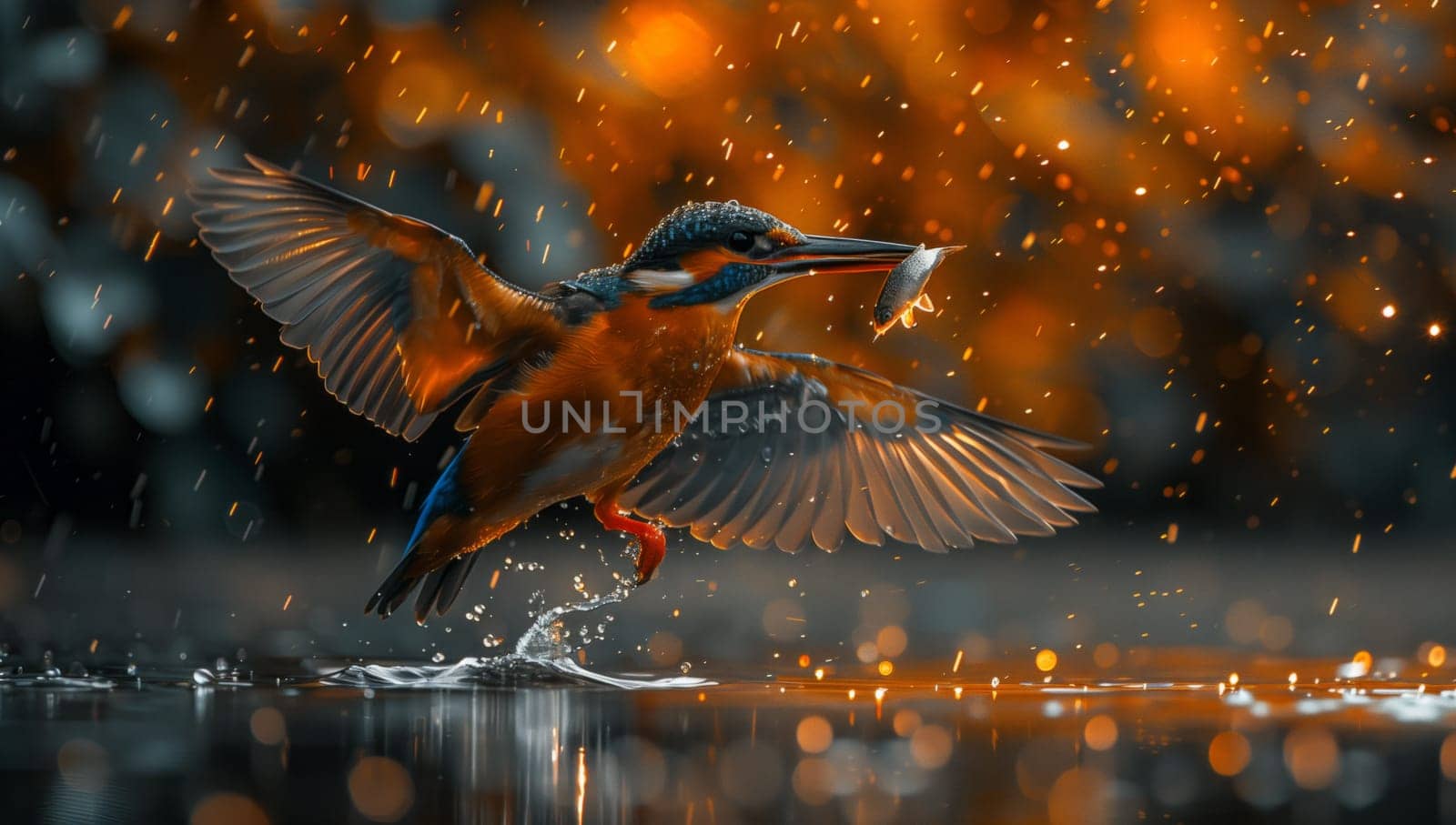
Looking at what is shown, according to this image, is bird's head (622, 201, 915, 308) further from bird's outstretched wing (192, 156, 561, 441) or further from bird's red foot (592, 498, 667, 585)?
bird's red foot (592, 498, 667, 585)

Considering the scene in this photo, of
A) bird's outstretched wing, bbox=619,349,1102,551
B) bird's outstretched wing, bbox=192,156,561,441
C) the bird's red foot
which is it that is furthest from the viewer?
bird's outstretched wing, bbox=619,349,1102,551

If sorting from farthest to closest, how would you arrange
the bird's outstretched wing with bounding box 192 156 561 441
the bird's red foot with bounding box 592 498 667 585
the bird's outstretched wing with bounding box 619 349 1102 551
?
1. the bird's outstretched wing with bounding box 619 349 1102 551
2. the bird's red foot with bounding box 592 498 667 585
3. the bird's outstretched wing with bounding box 192 156 561 441

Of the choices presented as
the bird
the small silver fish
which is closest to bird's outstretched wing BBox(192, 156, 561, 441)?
the bird

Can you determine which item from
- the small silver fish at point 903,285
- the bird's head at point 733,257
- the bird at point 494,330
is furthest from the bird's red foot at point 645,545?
the small silver fish at point 903,285

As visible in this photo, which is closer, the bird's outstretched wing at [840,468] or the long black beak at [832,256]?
the long black beak at [832,256]

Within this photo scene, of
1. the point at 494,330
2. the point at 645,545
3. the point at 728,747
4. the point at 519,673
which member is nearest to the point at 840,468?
the point at 645,545

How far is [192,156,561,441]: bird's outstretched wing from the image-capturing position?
300 centimetres

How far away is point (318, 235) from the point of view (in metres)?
3.05

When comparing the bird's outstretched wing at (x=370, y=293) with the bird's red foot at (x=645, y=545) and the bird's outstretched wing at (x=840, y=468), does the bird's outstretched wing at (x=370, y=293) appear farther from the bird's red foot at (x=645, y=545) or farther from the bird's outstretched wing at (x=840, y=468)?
the bird's outstretched wing at (x=840, y=468)

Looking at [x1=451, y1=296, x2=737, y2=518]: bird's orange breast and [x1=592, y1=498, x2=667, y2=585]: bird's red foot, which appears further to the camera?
[x1=592, y1=498, x2=667, y2=585]: bird's red foot

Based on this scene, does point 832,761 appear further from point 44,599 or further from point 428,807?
point 44,599

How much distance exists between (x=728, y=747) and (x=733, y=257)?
2.97 ft

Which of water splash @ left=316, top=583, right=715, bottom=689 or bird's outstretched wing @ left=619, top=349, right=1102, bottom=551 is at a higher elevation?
bird's outstretched wing @ left=619, top=349, right=1102, bottom=551

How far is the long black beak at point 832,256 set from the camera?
3.03m
